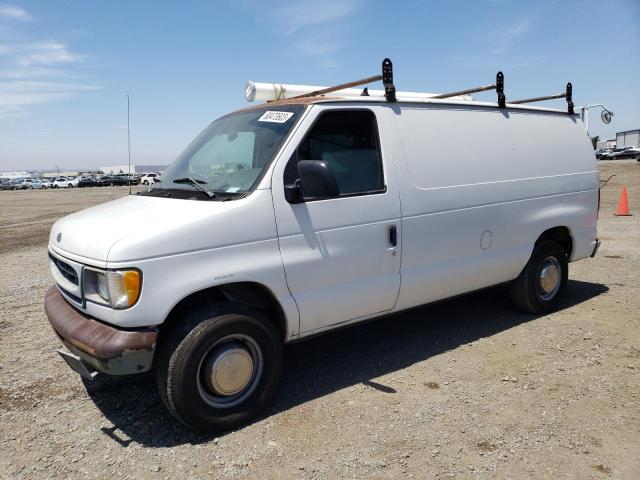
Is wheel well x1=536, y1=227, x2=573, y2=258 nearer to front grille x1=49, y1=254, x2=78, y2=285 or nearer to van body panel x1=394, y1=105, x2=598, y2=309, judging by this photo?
van body panel x1=394, y1=105, x2=598, y2=309

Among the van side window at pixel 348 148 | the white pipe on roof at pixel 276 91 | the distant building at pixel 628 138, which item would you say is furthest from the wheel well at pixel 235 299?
the distant building at pixel 628 138

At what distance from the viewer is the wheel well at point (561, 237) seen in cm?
552

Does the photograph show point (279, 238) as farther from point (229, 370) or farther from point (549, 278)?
point (549, 278)

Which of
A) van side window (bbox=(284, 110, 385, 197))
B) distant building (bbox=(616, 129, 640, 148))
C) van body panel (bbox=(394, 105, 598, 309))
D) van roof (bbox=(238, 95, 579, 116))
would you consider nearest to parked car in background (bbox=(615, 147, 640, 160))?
distant building (bbox=(616, 129, 640, 148))

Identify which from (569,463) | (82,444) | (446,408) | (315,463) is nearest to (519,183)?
(446,408)

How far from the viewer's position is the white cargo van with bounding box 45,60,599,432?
3.11m

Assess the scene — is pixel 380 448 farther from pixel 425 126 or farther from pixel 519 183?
pixel 519 183

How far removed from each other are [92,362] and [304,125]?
208 cm

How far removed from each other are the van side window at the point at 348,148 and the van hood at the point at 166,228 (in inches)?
22.5

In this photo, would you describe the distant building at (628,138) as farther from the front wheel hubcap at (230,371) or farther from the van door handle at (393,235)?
the front wheel hubcap at (230,371)

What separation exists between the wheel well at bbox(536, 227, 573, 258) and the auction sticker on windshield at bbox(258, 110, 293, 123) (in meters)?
3.20

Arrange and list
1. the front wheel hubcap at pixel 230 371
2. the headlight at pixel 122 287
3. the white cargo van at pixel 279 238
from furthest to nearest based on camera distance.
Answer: the front wheel hubcap at pixel 230 371, the white cargo van at pixel 279 238, the headlight at pixel 122 287

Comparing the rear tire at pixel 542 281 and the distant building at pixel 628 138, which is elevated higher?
the distant building at pixel 628 138

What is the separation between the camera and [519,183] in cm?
498
